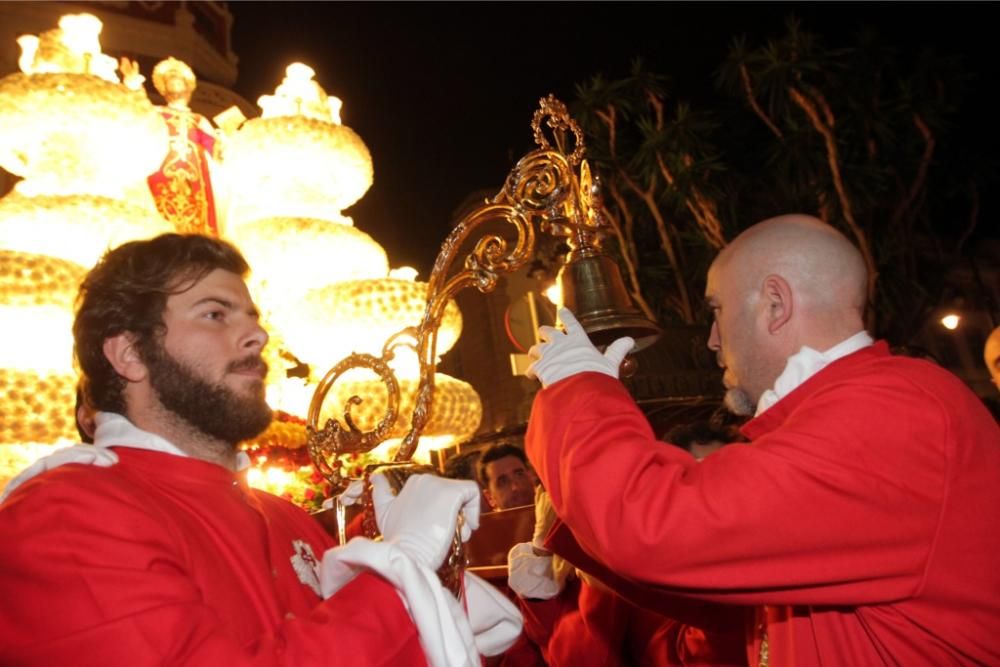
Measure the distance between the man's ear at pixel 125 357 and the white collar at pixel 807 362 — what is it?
171 centimetres

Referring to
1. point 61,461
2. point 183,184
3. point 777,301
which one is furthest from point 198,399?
point 183,184

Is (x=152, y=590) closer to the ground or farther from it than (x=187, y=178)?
closer to the ground

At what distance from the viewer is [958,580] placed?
1780 millimetres

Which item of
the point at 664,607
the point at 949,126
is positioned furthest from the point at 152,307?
the point at 949,126

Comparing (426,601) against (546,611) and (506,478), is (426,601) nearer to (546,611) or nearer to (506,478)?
(546,611)

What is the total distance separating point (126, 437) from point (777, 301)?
1.79 metres

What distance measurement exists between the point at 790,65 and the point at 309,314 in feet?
32.8

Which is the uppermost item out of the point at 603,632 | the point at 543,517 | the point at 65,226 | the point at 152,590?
the point at 65,226

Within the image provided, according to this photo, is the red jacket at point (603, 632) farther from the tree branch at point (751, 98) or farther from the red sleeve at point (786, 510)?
the tree branch at point (751, 98)

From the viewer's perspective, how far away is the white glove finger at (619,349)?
7.14 feet

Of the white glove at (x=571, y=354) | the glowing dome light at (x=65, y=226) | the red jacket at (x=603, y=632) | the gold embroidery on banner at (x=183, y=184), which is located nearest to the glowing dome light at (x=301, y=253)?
the gold embroidery on banner at (x=183, y=184)

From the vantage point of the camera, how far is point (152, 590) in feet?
5.18

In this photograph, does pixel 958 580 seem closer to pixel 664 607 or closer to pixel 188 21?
pixel 664 607

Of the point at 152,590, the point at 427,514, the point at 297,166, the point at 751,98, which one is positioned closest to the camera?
the point at 152,590
